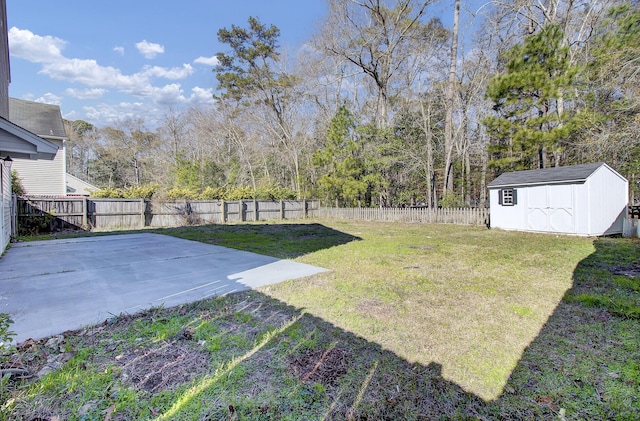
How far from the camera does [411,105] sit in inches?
744

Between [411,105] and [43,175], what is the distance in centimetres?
2008

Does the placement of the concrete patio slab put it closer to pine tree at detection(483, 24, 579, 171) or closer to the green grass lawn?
the green grass lawn

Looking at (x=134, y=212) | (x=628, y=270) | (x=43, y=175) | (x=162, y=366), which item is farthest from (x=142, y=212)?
(x=628, y=270)

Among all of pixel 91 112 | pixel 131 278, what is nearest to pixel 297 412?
pixel 131 278

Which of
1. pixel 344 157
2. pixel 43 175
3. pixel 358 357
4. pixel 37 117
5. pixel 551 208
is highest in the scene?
pixel 37 117

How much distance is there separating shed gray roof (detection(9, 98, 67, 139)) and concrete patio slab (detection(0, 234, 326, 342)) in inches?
399

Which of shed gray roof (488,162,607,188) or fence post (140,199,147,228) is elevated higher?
shed gray roof (488,162,607,188)

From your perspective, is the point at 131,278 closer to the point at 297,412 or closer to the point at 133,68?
the point at 297,412

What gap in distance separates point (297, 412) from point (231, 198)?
16.5 meters

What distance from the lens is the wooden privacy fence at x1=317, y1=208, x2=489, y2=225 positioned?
13086 millimetres

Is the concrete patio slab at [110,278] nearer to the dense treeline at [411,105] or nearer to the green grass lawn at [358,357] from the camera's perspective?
→ the green grass lawn at [358,357]

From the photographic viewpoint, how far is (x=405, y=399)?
1.87 m

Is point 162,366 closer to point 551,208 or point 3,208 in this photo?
point 3,208

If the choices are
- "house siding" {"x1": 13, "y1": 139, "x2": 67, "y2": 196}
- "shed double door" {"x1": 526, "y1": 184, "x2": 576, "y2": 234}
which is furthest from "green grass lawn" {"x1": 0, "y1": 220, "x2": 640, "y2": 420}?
"house siding" {"x1": 13, "y1": 139, "x2": 67, "y2": 196}
